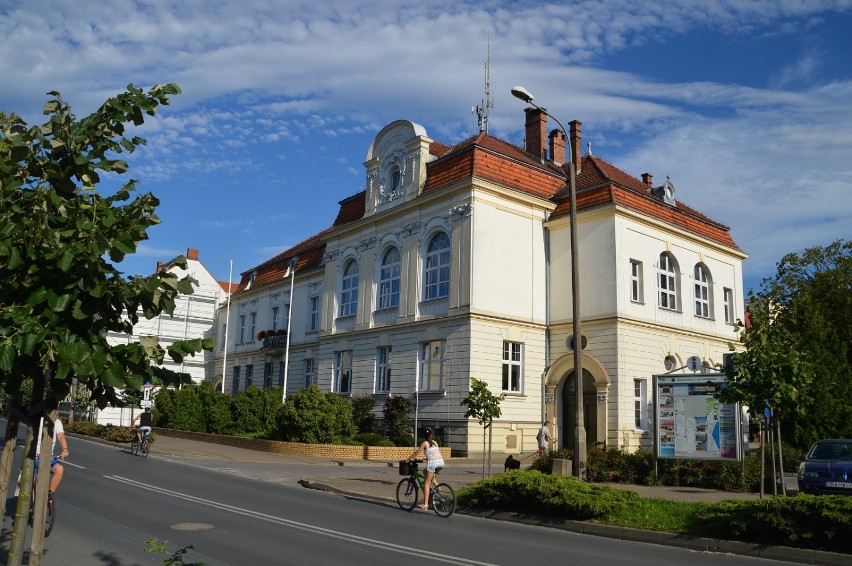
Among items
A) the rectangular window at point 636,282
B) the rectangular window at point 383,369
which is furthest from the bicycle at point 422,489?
the rectangular window at point 383,369

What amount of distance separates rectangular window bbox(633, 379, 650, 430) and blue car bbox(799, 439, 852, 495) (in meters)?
13.2

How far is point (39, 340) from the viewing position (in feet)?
13.7

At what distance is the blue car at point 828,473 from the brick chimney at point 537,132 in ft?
80.8

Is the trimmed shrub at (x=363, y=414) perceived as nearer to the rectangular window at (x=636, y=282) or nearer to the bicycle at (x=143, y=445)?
the bicycle at (x=143, y=445)

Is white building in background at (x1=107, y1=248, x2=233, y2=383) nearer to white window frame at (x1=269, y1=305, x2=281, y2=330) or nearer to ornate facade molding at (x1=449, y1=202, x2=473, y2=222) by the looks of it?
white window frame at (x1=269, y1=305, x2=281, y2=330)

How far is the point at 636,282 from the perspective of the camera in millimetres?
33062

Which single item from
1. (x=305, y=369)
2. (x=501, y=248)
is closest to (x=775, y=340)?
(x=501, y=248)

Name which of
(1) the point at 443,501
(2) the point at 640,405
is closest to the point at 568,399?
(2) the point at 640,405

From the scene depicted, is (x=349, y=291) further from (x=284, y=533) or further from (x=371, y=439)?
(x=284, y=533)

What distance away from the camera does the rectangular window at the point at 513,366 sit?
108ft

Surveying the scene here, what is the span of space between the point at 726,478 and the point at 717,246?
2087 centimetres

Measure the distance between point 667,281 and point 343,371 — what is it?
58.4 ft

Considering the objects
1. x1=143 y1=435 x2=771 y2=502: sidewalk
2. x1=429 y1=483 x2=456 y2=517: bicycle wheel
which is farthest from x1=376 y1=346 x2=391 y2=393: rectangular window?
x1=429 y1=483 x2=456 y2=517: bicycle wheel

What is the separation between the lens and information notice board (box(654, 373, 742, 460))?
19.1m
